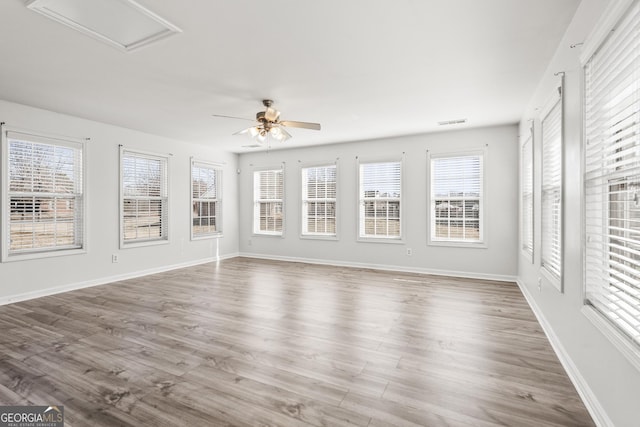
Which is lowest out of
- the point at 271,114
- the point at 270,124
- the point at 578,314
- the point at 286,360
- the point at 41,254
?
the point at 286,360

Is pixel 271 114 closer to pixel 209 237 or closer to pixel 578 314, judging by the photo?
pixel 578 314

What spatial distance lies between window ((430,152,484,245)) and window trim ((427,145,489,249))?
0.02 meters

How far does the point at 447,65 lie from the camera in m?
3.16

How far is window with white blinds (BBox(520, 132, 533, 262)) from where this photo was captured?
4180 millimetres

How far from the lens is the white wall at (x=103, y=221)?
4387mm

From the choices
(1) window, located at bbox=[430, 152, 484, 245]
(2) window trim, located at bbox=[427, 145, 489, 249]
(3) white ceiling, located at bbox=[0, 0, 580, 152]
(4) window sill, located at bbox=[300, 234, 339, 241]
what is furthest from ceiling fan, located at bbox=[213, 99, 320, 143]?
(4) window sill, located at bbox=[300, 234, 339, 241]

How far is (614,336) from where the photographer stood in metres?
1.60

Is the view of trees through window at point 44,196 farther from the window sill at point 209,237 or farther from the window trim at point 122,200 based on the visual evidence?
the window sill at point 209,237

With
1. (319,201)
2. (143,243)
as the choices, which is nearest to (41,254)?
(143,243)

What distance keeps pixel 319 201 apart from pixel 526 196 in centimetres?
385

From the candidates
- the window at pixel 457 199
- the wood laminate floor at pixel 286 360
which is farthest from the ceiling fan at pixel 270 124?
the window at pixel 457 199

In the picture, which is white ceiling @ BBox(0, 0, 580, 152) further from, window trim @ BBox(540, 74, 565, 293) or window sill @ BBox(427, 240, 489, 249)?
window sill @ BBox(427, 240, 489, 249)

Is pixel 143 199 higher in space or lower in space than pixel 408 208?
higher

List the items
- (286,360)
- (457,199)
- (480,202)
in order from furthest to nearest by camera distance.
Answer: (457,199) < (480,202) < (286,360)
